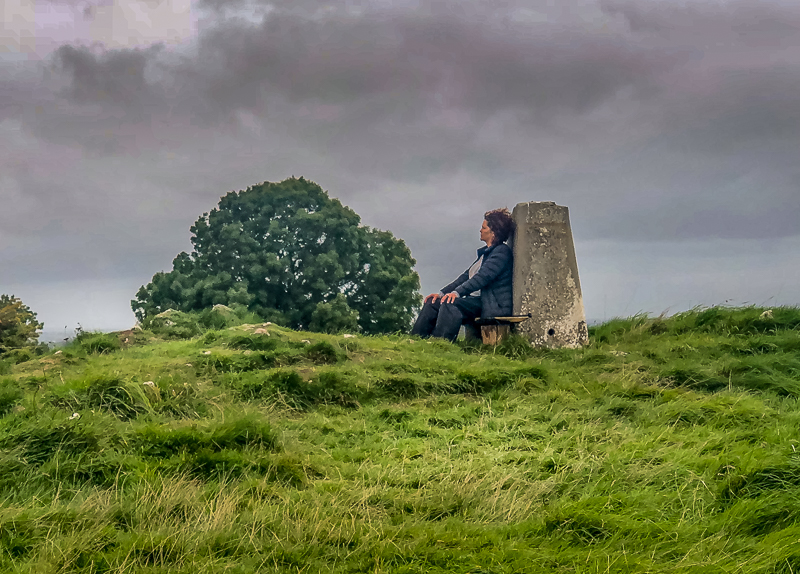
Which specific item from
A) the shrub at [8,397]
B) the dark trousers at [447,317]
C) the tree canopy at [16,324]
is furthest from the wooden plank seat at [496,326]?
the tree canopy at [16,324]

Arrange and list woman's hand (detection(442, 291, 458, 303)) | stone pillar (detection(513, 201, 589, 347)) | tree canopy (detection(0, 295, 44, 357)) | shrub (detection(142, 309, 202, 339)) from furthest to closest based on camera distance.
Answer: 1. tree canopy (detection(0, 295, 44, 357))
2. shrub (detection(142, 309, 202, 339))
3. woman's hand (detection(442, 291, 458, 303))
4. stone pillar (detection(513, 201, 589, 347))

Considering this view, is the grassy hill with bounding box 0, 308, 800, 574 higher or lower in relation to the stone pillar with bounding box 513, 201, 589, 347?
lower

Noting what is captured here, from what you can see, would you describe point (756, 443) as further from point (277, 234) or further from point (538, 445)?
point (277, 234)

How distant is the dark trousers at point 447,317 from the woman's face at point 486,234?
1.17 m

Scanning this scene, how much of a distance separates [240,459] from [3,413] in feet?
10.3

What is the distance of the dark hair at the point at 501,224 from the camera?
39.5 ft

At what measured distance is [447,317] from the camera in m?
11.8

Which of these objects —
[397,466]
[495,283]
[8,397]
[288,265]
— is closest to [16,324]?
[288,265]

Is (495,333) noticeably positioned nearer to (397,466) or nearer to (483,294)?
(483,294)

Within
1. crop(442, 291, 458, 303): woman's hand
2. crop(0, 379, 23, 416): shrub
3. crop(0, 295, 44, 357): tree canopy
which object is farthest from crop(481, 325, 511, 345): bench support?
crop(0, 295, 44, 357): tree canopy

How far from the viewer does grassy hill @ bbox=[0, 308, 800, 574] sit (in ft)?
11.3

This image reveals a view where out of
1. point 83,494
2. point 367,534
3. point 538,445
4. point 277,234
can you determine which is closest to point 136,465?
point 83,494

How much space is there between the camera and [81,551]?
3428 millimetres

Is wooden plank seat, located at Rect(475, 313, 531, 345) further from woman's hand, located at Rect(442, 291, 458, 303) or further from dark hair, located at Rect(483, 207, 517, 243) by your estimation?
dark hair, located at Rect(483, 207, 517, 243)
